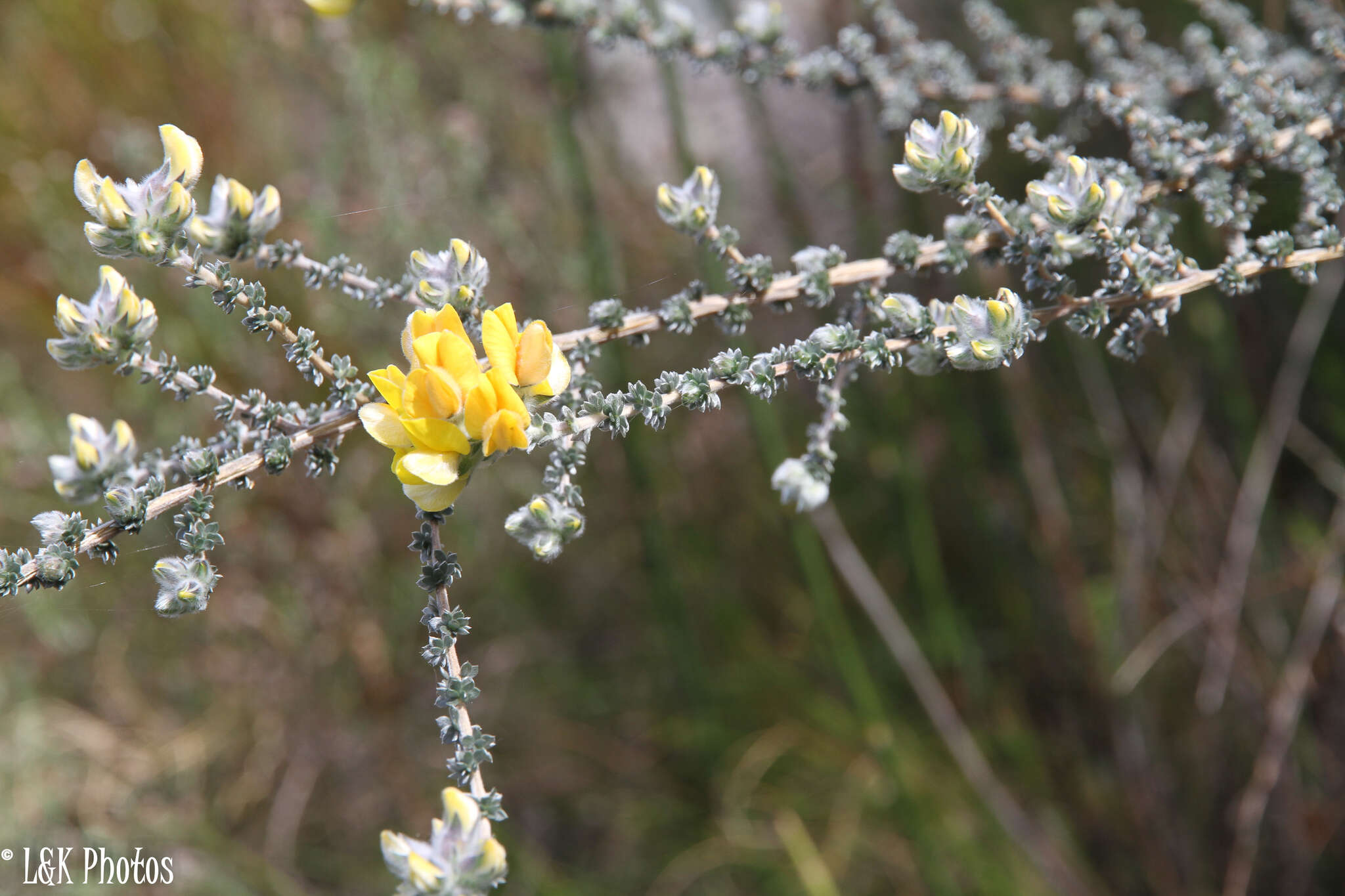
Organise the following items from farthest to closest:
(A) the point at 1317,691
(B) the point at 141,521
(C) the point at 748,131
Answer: (C) the point at 748,131, (A) the point at 1317,691, (B) the point at 141,521

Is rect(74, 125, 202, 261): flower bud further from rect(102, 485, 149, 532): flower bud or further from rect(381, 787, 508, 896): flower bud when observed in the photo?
rect(381, 787, 508, 896): flower bud

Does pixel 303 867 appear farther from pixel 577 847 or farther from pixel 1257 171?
pixel 1257 171

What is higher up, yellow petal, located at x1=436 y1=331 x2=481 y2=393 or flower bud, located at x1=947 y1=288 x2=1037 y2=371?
yellow petal, located at x1=436 y1=331 x2=481 y2=393

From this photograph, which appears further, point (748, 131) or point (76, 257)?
point (748, 131)

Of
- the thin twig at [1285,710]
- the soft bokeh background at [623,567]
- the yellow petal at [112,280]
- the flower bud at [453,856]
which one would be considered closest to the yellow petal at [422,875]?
the flower bud at [453,856]

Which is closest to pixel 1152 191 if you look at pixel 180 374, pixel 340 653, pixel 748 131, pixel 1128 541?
pixel 180 374

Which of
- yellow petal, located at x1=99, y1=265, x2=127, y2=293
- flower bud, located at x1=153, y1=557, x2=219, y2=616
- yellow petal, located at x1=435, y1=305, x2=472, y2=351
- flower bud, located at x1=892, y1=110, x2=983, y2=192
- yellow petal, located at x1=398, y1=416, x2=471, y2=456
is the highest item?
flower bud, located at x1=892, y1=110, x2=983, y2=192

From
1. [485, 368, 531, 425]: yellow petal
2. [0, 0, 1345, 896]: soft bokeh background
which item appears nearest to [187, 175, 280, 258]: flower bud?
[485, 368, 531, 425]: yellow petal

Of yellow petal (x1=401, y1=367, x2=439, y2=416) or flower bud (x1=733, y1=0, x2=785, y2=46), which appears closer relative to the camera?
yellow petal (x1=401, y1=367, x2=439, y2=416)
